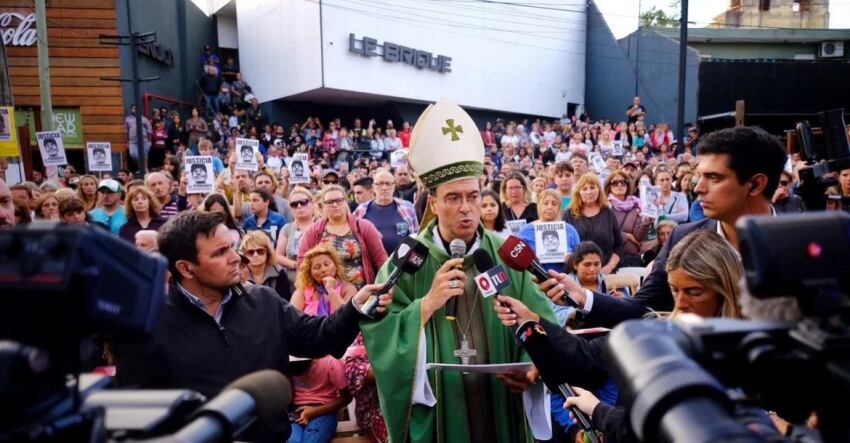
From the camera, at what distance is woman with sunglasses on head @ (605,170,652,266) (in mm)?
6280

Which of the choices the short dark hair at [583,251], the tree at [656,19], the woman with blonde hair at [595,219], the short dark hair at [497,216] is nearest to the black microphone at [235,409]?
the short dark hair at [583,251]

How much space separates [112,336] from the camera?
3.27ft

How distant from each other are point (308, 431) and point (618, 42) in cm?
2427

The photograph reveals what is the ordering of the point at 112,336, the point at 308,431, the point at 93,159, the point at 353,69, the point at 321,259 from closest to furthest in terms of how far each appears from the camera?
1. the point at 112,336
2. the point at 308,431
3. the point at 321,259
4. the point at 93,159
5. the point at 353,69

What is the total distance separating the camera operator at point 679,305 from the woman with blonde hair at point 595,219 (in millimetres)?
3429

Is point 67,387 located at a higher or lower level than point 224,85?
lower

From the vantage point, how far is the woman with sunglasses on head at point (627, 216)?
6280mm

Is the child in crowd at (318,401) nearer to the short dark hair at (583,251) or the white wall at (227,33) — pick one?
the short dark hair at (583,251)

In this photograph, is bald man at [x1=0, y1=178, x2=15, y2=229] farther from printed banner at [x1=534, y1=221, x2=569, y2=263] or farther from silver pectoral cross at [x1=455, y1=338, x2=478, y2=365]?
printed banner at [x1=534, y1=221, x2=569, y2=263]

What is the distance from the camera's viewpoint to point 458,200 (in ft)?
8.45

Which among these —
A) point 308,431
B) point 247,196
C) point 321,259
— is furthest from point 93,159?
point 308,431

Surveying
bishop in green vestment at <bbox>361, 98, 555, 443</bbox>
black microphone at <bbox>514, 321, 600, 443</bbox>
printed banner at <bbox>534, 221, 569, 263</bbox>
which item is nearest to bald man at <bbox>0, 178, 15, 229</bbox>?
bishop in green vestment at <bbox>361, 98, 555, 443</bbox>

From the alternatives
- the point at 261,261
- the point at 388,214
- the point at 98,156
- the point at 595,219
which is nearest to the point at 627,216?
the point at 595,219

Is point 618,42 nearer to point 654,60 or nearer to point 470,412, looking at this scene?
point 654,60
